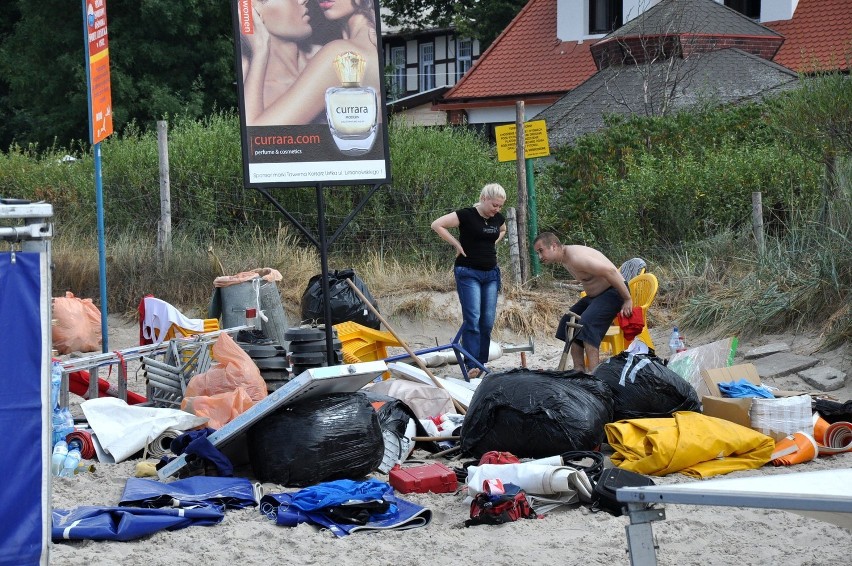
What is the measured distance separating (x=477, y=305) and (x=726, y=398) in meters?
2.85

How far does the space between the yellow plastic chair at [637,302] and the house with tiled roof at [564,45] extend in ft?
46.8

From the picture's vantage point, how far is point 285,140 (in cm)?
777

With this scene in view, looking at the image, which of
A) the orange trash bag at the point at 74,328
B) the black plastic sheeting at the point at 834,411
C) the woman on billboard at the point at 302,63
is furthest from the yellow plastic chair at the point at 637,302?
the orange trash bag at the point at 74,328

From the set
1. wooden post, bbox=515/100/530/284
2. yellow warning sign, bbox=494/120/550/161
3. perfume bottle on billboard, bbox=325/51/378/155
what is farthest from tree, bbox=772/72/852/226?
perfume bottle on billboard, bbox=325/51/378/155

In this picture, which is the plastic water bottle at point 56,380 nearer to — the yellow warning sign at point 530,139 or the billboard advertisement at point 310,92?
the billboard advertisement at point 310,92

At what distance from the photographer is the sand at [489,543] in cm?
461

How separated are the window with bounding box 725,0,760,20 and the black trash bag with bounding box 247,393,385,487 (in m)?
22.0

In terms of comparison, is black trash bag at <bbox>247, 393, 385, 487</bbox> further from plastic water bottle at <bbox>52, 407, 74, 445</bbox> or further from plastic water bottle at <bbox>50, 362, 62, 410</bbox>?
plastic water bottle at <bbox>50, 362, 62, 410</bbox>

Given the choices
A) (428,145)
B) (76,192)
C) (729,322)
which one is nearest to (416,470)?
(729,322)

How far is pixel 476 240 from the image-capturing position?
928 cm

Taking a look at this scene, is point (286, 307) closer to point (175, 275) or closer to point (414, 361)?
point (175, 275)

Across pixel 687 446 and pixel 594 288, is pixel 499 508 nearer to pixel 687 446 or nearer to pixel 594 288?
pixel 687 446

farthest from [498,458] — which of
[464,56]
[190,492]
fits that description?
[464,56]

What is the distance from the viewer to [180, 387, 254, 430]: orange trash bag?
6.91 metres
